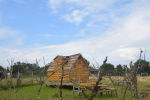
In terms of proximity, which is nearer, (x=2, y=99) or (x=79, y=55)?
(x=2, y=99)

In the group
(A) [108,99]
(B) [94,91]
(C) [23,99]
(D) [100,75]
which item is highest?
(D) [100,75]

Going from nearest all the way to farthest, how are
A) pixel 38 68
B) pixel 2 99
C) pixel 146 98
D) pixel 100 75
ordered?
pixel 100 75, pixel 38 68, pixel 2 99, pixel 146 98

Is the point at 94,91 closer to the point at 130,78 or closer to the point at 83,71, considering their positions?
the point at 130,78

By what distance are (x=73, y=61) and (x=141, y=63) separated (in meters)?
24.0

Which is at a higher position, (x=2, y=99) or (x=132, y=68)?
(x=132, y=68)

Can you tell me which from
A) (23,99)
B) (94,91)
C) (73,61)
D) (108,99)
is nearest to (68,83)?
(73,61)

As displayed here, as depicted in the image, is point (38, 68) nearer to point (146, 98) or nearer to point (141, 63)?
point (141, 63)

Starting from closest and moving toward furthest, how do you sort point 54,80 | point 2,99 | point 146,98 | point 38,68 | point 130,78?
point 130,78 → point 38,68 → point 2,99 → point 146,98 → point 54,80

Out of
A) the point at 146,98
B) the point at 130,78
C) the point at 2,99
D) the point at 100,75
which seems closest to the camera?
the point at 100,75

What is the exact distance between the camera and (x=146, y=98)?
16531mm

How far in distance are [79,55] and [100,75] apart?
25195 mm

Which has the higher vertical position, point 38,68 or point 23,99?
point 38,68

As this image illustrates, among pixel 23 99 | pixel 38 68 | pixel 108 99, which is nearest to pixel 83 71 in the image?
pixel 108 99

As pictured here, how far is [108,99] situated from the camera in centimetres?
1691
